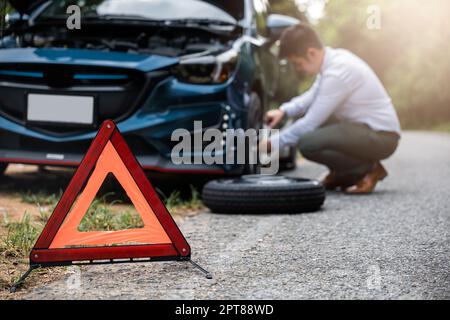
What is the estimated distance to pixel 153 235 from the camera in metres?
Answer: 2.97

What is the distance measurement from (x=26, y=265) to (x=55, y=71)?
2.01 metres

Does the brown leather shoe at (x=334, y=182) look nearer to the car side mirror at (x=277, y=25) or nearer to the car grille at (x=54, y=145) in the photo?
the car side mirror at (x=277, y=25)

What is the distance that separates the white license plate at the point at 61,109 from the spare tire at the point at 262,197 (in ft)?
3.10

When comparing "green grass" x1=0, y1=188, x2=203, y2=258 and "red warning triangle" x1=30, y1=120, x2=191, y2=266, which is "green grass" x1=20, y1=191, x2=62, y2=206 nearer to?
"green grass" x1=0, y1=188, x2=203, y2=258

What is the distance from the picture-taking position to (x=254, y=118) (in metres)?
→ 5.59

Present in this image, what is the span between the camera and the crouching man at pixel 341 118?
570 centimetres

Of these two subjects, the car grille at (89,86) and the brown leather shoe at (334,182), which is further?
the brown leather shoe at (334,182)

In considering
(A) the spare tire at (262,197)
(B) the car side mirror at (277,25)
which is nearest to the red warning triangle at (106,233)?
(A) the spare tire at (262,197)

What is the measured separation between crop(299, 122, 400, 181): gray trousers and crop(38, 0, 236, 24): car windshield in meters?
1.17

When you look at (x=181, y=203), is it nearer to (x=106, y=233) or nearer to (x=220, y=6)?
(x=220, y=6)

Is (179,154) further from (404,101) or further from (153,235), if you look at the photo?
(404,101)

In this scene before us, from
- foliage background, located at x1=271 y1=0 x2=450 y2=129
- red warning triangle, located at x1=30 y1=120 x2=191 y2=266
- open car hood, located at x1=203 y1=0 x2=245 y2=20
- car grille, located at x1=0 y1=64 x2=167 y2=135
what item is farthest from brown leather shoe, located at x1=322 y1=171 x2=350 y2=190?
foliage background, located at x1=271 y1=0 x2=450 y2=129

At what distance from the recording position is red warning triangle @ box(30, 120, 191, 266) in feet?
9.37
